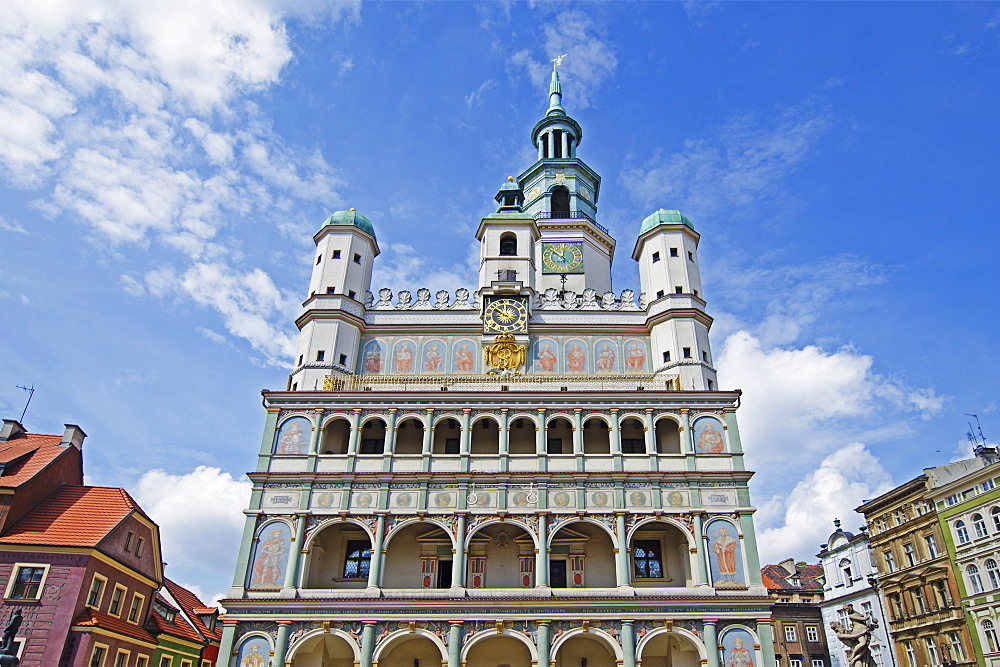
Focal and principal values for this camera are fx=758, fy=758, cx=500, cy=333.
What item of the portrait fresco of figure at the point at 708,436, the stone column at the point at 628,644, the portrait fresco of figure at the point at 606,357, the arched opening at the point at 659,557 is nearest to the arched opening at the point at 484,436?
the portrait fresco of figure at the point at 606,357

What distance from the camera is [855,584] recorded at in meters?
46.5

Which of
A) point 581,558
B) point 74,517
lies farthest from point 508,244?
point 74,517

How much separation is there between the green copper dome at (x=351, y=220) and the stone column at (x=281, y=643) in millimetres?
19875

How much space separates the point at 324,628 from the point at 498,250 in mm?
21222

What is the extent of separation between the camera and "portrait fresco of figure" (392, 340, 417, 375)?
3625 centimetres

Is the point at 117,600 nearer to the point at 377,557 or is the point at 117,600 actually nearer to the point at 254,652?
the point at 254,652

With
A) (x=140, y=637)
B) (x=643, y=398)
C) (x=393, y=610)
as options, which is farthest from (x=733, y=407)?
(x=140, y=637)

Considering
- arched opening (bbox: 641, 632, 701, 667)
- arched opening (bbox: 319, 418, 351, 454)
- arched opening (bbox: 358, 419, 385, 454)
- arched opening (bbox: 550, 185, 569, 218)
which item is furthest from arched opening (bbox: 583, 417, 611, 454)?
arched opening (bbox: 550, 185, 569, 218)

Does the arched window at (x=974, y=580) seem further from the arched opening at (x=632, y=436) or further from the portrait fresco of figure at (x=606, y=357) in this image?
the portrait fresco of figure at (x=606, y=357)

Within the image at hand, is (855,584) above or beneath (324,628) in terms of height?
above

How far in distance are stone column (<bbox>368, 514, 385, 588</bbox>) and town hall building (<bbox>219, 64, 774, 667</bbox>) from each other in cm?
8

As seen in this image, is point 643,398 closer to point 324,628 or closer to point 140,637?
point 324,628

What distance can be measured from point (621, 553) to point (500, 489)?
5245 millimetres

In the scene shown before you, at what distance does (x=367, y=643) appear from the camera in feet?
89.9
